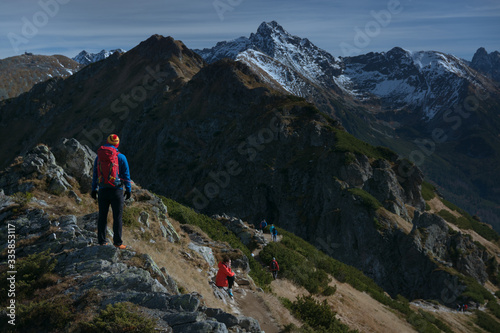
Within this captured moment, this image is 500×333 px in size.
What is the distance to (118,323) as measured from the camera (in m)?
6.71

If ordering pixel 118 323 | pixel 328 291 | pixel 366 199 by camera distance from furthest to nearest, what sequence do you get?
pixel 366 199 < pixel 328 291 < pixel 118 323

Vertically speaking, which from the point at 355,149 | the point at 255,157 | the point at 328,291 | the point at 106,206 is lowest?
the point at 328,291

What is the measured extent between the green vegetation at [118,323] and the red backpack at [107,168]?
Result: 359cm

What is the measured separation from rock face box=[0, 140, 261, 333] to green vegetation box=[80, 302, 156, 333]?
0.33 metres

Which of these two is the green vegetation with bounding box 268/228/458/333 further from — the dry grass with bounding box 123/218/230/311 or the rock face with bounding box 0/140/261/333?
the rock face with bounding box 0/140/261/333

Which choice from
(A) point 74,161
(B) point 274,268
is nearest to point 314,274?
(B) point 274,268

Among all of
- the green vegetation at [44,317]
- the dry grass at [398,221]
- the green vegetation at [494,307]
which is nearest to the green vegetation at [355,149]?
the dry grass at [398,221]

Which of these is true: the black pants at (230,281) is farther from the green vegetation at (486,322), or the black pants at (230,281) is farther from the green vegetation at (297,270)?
the green vegetation at (486,322)

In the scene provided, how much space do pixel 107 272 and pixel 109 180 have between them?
2.45 m

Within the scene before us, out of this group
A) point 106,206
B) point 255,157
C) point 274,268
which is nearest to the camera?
point 106,206

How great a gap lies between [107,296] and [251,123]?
66.8m

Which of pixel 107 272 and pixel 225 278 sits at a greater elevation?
pixel 107 272

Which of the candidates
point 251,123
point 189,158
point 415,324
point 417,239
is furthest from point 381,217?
point 189,158

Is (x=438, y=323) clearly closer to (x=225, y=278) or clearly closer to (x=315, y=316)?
(x=315, y=316)
